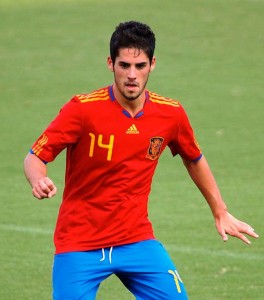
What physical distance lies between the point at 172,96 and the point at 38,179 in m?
13.6

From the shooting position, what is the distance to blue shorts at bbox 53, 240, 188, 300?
8.12 metres

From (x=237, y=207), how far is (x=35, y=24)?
11924 millimetres

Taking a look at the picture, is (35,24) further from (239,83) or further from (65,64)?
(239,83)

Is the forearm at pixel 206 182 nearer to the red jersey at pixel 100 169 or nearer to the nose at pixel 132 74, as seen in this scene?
the red jersey at pixel 100 169

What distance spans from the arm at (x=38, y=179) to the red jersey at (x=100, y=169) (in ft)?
0.25

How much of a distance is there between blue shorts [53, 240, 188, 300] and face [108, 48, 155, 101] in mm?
1036

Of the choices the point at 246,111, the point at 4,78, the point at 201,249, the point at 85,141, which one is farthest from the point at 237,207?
the point at 4,78

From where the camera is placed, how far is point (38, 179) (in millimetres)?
7770

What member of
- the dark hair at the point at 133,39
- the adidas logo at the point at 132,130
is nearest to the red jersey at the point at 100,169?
the adidas logo at the point at 132,130

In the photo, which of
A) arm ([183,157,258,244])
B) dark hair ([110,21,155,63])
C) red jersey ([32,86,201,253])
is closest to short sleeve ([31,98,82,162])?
red jersey ([32,86,201,253])

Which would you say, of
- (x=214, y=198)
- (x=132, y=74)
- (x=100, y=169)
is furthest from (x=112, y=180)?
A: (x=214, y=198)

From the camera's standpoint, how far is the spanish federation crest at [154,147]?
838 centimetres

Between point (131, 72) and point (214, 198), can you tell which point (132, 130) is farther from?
point (214, 198)

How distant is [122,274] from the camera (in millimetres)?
8305
